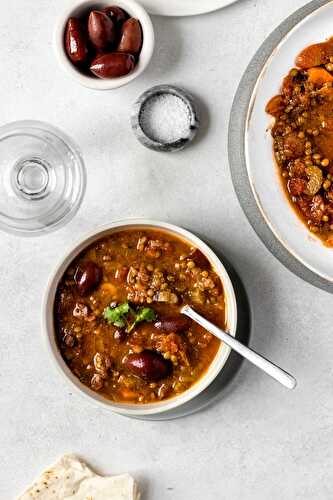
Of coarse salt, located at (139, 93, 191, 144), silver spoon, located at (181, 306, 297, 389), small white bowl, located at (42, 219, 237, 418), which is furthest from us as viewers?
coarse salt, located at (139, 93, 191, 144)

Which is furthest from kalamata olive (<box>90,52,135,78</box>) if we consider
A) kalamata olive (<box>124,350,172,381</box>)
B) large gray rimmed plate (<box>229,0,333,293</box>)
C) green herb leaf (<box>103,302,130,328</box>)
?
kalamata olive (<box>124,350,172,381</box>)

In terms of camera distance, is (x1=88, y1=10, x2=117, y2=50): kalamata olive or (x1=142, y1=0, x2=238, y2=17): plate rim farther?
(x1=142, y1=0, x2=238, y2=17): plate rim

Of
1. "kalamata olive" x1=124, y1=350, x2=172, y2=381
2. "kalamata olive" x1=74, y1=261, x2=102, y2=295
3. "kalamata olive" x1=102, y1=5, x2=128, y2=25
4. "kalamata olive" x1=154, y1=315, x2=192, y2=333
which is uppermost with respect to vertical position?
"kalamata olive" x1=102, y1=5, x2=128, y2=25

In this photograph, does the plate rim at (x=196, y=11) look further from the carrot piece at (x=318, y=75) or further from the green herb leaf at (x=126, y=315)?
the green herb leaf at (x=126, y=315)

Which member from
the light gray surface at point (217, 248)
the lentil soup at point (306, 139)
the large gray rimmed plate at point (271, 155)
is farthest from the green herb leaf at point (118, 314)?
the lentil soup at point (306, 139)

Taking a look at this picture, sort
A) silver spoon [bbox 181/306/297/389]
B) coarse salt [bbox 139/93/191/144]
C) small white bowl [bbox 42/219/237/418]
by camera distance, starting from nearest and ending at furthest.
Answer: silver spoon [bbox 181/306/297/389] → small white bowl [bbox 42/219/237/418] → coarse salt [bbox 139/93/191/144]

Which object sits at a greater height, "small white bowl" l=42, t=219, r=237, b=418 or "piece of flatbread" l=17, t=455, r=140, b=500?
Result: "small white bowl" l=42, t=219, r=237, b=418

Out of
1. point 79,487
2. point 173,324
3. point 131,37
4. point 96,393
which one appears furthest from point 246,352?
point 131,37

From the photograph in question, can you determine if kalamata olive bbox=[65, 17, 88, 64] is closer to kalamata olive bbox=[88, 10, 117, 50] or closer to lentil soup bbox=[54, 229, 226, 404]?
kalamata olive bbox=[88, 10, 117, 50]
